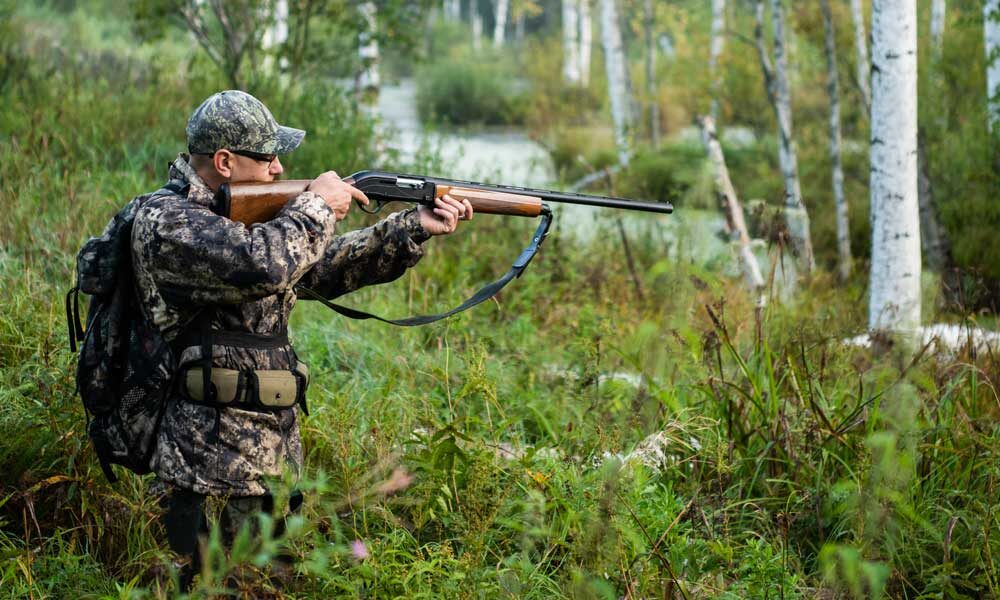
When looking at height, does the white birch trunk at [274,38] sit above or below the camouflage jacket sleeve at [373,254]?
above

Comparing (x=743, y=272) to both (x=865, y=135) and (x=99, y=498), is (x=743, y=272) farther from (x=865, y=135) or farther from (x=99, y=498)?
(x=865, y=135)

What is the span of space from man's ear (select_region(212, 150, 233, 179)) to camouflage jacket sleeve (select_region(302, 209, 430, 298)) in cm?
53

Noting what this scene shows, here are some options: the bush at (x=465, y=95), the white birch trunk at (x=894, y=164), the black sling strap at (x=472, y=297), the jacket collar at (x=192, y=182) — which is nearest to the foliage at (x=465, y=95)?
the bush at (x=465, y=95)

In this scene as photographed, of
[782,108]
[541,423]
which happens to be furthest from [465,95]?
[541,423]

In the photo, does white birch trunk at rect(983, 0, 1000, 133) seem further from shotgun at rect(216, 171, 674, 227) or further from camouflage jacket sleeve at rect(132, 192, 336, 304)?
camouflage jacket sleeve at rect(132, 192, 336, 304)

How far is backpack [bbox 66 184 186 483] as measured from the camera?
2947 millimetres

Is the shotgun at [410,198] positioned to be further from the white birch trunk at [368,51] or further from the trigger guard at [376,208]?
the white birch trunk at [368,51]

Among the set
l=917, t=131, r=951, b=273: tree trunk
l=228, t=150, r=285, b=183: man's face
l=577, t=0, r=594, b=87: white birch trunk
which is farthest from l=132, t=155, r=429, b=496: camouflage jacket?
l=577, t=0, r=594, b=87: white birch trunk

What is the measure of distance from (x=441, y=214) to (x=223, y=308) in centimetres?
88

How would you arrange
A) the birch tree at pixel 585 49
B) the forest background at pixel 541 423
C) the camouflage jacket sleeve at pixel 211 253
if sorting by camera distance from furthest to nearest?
the birch tree at pixel 585 49, the forest background at pixel 541 423, the camouflage jacket sleeve at pixel 211 253

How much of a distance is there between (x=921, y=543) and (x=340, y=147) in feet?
19.3

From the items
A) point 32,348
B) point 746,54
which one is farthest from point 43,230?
point 746,54

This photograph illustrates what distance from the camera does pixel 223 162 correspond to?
305 cm

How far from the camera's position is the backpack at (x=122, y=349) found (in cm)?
295
